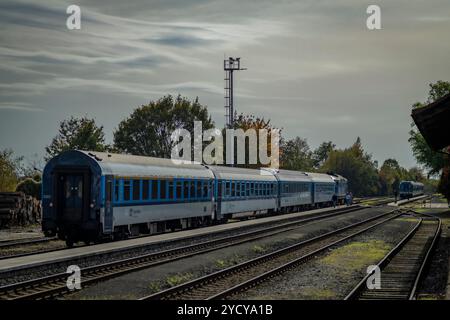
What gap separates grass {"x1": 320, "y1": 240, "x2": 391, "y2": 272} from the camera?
67.8 feet

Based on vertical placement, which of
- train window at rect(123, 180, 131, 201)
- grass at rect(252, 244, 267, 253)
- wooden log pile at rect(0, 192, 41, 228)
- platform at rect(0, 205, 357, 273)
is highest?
train window at rect(123, 180, 131, 201)

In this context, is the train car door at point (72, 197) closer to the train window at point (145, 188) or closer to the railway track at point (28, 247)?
the railway track at point (28, 247)

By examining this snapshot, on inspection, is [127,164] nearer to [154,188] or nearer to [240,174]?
[154,188]

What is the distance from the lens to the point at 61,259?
1897 centimetres

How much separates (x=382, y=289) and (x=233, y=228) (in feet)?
55.1

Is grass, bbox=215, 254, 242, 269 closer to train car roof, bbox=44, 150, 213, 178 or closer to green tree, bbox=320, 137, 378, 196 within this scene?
train car roof, bbox=44, 150, 213, 178

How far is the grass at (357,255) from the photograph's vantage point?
20.7m

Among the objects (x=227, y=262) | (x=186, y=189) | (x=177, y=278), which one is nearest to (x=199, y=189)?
(x=186, y=189)

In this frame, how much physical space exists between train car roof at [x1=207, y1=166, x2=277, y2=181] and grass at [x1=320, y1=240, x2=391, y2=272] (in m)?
10.3

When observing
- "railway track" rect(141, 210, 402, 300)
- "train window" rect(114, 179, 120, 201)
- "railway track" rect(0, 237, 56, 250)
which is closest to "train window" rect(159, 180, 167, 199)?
"train window" rect(114, 179, 120, 201)

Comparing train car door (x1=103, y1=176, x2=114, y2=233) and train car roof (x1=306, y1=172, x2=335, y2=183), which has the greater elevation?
train car roof (x1=306, y1=172, x2=335, y2=183)

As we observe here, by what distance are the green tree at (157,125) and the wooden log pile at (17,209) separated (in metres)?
40.4

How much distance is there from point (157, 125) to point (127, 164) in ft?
179

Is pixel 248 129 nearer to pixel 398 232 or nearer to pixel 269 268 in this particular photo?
pixel 398 232
